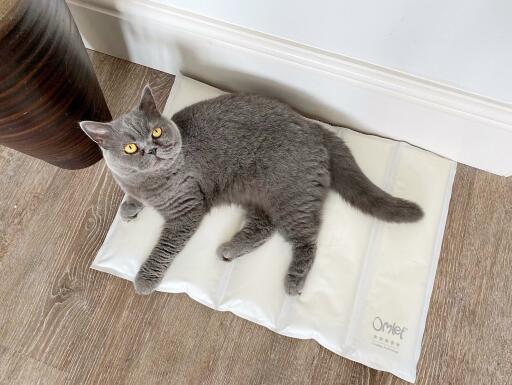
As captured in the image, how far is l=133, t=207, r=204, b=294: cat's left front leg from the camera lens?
111 cm

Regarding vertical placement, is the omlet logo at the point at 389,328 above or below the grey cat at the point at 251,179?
below

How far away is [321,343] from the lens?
107 centimetres

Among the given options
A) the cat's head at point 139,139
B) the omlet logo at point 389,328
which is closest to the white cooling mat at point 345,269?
the omlet logo at point 389,328

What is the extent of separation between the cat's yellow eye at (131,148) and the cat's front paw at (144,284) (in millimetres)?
316

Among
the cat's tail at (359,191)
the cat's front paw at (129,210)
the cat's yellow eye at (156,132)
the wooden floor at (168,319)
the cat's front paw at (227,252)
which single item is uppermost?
→ the cat's yellow eye at (156,132)

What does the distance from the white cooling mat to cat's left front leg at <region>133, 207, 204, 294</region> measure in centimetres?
3

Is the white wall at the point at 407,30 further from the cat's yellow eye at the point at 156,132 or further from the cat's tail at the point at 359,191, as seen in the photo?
the cat's yellow eye at the point at 156,132

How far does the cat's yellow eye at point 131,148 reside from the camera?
3.22ft

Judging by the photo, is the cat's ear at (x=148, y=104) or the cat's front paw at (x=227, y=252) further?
the cat's front paw at (x=227, y=252)

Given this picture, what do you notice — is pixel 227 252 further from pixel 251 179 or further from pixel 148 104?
pixel 148 104

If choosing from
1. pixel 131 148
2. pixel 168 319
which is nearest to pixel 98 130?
pixel 131 148

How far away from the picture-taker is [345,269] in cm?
113

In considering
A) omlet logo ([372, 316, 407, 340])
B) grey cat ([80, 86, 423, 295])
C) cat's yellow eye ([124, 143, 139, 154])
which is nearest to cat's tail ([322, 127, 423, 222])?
grey cat ([80, 86, 423, 295])

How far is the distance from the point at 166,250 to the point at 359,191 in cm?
49
